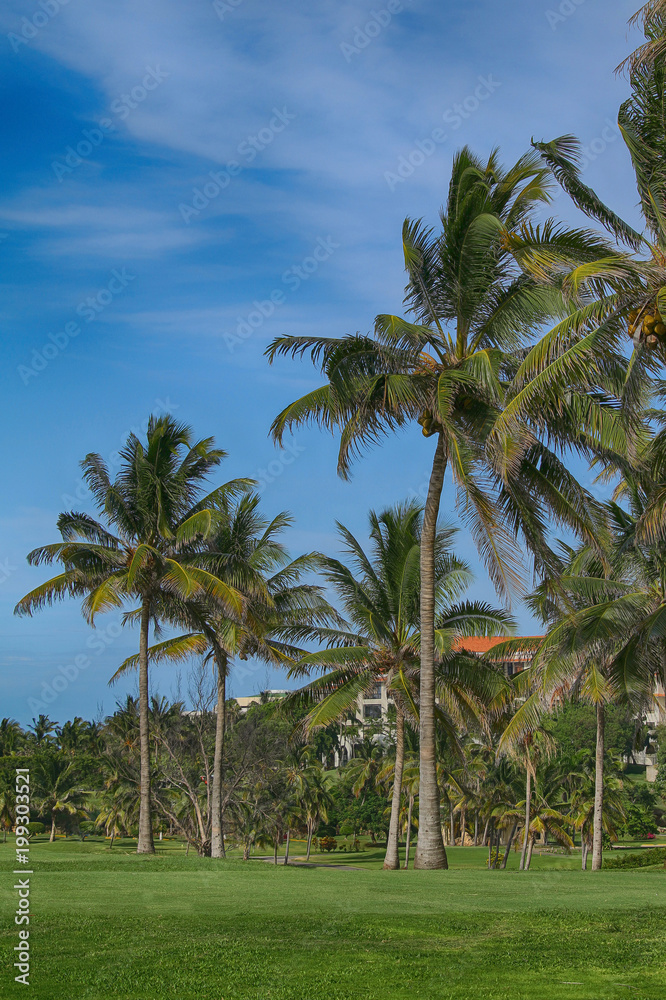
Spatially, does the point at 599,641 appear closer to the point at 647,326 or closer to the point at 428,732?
the point at 428,732

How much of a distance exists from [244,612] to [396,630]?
4.40 meters

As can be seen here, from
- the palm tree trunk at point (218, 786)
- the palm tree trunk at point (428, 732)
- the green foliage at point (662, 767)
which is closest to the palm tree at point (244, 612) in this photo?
the palm tree trunk at point (218, 786)

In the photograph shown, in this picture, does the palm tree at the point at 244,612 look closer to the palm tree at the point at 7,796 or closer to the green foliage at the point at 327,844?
the palm tree at the point at 7,796

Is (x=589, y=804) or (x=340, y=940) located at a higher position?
(x=340, y=940)

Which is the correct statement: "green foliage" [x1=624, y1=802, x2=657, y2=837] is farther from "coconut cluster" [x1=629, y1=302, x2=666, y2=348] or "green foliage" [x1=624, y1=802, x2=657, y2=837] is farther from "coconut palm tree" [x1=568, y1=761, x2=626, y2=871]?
"coconut cluster" [x1=629, y1=302, x2=666, y2=348]

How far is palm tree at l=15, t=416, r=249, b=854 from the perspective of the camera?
25.6 m

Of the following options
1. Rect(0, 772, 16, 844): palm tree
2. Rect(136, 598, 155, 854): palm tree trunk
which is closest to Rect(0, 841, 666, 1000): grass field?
Rect(136, 598, 155, 854): palm tree trunk

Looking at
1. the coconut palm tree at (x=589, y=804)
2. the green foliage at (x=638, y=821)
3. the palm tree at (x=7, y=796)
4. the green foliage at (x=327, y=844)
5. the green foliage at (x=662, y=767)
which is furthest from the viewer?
the green foliage at (x=327, y=844)

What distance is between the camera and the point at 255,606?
91.1ft

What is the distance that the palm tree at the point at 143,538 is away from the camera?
25.6 m

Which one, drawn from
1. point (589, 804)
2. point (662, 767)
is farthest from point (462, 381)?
point (662, 767)

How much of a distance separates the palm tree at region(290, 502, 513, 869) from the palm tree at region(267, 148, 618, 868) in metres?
5.66

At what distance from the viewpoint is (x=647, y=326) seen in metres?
13.1

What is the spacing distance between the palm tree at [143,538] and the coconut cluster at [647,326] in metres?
14.3
